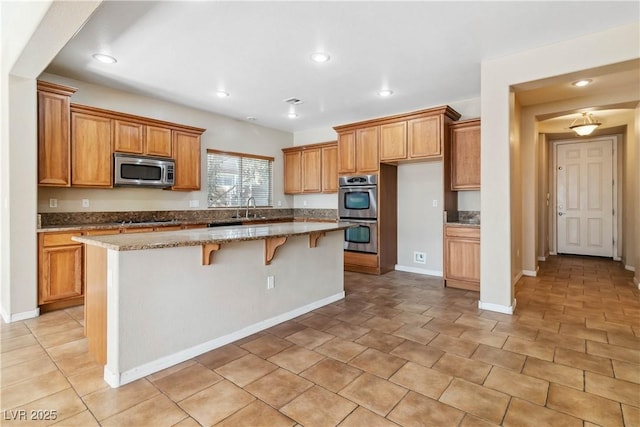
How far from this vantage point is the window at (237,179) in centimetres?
569

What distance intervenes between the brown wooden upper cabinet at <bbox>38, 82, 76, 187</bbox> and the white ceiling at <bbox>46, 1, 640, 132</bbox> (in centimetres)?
35

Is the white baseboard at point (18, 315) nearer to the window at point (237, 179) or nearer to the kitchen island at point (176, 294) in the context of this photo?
the kitchen island at point (176, 294)

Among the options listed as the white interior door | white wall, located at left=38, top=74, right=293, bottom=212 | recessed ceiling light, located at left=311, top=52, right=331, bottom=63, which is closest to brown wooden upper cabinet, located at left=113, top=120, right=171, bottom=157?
white wall, located at left=38, top=74, right=293, bottom=212

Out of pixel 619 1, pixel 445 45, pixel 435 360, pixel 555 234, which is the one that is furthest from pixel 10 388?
pixel 555 234

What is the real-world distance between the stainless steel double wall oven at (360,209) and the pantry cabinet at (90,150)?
134 inches

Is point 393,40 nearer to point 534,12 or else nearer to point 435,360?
point 534,12

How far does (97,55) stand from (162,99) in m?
1.47

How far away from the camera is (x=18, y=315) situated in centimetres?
328

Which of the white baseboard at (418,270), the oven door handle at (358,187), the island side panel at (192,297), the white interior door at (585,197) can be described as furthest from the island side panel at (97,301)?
the white interior door at (585,197)

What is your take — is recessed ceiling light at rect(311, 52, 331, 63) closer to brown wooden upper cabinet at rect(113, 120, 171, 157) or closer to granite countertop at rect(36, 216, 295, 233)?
brown wooden upper cabinet at rect(113, 120, 171, 157)

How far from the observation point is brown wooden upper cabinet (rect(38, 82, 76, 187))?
3514 mm

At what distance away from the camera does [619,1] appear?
2.48 metres

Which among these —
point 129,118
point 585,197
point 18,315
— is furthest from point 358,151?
point 585,197

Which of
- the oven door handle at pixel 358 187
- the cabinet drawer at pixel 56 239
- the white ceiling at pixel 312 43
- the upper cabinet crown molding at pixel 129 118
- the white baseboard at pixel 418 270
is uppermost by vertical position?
the white ceiling at pixel 312 43
